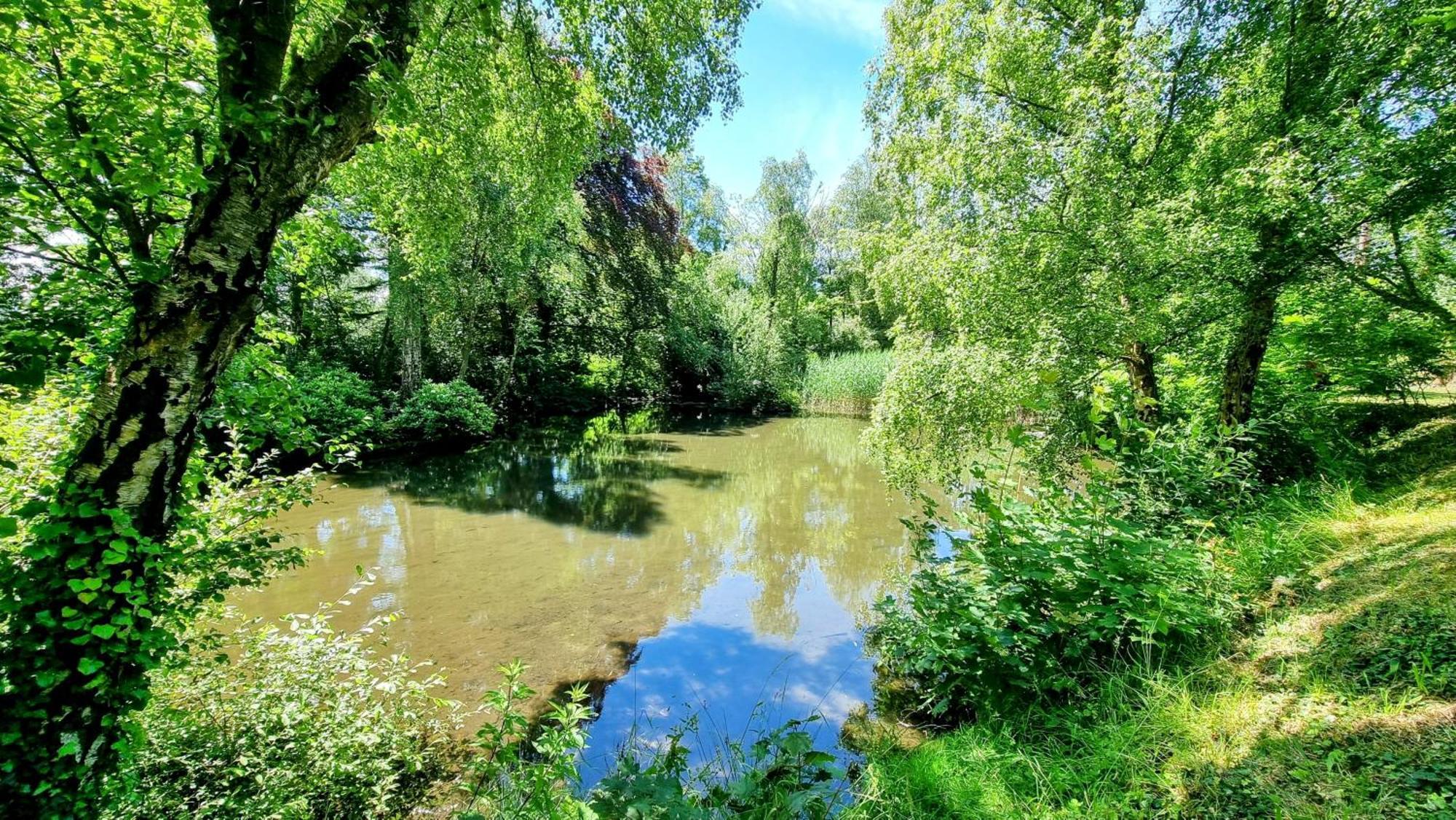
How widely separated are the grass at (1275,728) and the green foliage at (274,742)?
234cm

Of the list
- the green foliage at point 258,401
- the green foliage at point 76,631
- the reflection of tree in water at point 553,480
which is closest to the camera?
the green foliage at point 76,631

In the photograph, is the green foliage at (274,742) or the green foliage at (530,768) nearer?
the green foliage at (530,768)

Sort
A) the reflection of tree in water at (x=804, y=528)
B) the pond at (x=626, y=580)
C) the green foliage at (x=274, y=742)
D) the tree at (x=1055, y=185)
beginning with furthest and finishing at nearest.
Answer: the reflection of tree in water at (x=804, y=528) → the tree at (x=1055, y=185) → the pond at (x=626, y=580) → the green foliage at (x=274, y=742)

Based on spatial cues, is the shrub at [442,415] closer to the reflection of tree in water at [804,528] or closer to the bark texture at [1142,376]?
the reflection of tree in water at [804,528]

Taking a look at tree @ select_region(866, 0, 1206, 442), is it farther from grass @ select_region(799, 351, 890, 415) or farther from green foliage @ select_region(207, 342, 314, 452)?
grass @ select_region(799, 351, 890, 415)

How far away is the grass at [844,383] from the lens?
19375 mm

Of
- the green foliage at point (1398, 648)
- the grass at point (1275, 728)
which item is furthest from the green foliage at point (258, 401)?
the green foliage at point (1398, 648)

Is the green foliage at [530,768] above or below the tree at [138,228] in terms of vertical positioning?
below

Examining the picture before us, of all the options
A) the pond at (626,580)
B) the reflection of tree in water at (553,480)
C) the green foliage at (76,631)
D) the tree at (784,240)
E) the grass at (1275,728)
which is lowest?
the pond at (626,580)

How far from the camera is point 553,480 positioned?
10094mm

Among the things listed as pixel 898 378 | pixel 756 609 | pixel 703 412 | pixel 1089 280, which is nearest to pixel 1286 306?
pixel 1089 280

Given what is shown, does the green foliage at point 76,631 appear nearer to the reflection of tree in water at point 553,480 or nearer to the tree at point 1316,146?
the reflection of tree in water at point 553,480

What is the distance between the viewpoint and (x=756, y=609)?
525 centimetres

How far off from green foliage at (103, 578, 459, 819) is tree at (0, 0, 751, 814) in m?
0.38
